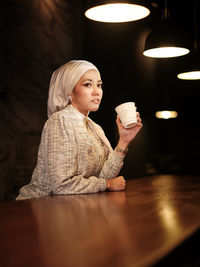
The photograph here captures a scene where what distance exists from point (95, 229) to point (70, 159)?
0.90 metres

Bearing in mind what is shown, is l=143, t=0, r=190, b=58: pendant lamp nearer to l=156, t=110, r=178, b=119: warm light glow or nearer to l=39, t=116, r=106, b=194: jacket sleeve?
l=39, t=116, r=106, b=194: jacket sleeve

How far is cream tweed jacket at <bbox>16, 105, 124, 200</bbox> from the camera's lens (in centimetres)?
198

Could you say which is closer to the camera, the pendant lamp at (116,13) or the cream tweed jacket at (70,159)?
the cream tweed jacket at (70,159)

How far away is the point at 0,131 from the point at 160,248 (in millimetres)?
2260

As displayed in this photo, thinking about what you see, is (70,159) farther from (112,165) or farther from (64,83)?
(64,83)

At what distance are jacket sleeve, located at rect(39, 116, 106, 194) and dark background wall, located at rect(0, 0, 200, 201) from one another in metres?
1.04

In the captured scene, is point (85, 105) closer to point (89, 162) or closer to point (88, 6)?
point (89, 162)

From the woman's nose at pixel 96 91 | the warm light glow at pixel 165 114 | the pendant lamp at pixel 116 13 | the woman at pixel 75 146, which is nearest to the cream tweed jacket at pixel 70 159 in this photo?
the woman at pixel 75 146

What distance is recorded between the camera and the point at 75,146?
2053 mm

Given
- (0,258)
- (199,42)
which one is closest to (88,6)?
(0,258)

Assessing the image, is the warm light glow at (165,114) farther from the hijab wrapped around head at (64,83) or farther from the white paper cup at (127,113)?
the white paper cup at (127,113)

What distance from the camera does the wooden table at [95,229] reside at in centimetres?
84

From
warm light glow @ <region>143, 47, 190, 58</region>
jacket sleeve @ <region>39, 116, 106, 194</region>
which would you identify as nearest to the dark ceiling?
warm light glow @ <region>143, 47, 190, 58</region>

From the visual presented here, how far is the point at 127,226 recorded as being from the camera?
1.14 m
